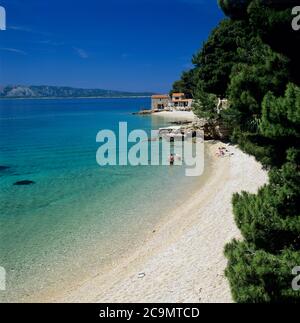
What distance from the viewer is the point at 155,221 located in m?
16.4

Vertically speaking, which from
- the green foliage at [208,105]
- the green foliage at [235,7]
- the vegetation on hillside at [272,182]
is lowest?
the vegetation on hillside at [272,182]

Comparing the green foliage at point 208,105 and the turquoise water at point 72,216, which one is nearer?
the turquoise water at point 72,216

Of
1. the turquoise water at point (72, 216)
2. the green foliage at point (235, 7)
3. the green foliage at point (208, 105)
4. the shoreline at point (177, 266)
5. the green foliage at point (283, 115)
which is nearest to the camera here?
the green foliage at point (283, 115)

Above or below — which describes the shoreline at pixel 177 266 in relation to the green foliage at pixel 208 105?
below

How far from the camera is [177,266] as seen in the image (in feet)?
37.4

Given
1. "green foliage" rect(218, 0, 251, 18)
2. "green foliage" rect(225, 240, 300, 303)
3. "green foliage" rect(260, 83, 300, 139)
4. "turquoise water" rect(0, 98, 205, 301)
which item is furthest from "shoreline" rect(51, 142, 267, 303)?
"green foliage" rect(218, 0, 251, 18)

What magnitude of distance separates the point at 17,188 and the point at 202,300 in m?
17.6

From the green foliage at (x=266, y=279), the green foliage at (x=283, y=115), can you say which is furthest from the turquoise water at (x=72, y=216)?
the green foliage at (x=283, y=115)

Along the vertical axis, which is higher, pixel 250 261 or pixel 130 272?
pixel 250 261

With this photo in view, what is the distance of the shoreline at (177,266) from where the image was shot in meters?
9.85

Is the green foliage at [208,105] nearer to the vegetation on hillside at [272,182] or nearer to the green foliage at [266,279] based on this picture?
the vegetation on hillside at [272,182]
